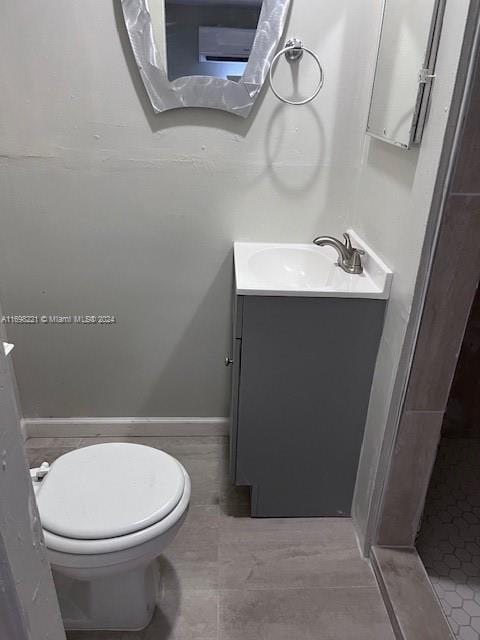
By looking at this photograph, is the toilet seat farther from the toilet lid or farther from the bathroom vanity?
the bathroom vanity

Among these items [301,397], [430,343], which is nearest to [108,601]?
[301,397]

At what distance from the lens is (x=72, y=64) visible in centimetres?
158

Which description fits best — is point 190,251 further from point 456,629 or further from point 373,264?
point 456,629

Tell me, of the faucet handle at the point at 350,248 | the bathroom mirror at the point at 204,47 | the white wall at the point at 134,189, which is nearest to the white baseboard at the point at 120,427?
the white wall at the point at 134,189

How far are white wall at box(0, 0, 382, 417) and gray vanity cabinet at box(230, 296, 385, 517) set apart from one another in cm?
49

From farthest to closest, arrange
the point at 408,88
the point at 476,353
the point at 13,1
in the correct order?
the point at 476,353
the point at 13,1
the point at 408,88

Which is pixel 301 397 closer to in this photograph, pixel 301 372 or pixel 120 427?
pixel 301 372

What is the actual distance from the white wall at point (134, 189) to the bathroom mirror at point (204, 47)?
5cm

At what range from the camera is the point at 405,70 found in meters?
1.28

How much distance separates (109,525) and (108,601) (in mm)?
339

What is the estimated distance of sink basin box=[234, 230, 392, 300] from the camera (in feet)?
4.62

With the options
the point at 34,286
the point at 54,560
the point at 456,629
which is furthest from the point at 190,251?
the point at 456,629

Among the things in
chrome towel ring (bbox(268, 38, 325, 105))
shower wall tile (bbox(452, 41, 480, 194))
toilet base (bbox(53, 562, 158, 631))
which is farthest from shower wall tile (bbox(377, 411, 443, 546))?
chrome towel ring (bbox(268, 38, 325, 105))

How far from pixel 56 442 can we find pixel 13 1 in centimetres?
164
